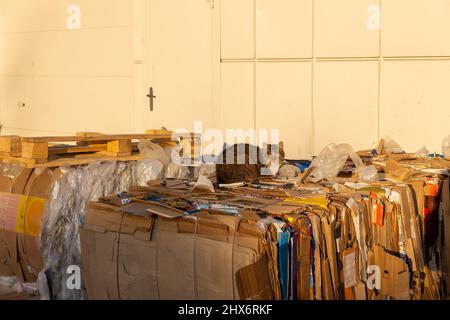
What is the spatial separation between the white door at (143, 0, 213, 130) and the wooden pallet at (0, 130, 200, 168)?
90.7 inches

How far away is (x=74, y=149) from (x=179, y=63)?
355cm

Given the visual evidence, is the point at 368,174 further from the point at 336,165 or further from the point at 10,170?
the point at 10,170

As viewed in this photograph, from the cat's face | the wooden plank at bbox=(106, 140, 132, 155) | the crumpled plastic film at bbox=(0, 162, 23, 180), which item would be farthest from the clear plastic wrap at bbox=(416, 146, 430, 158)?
the crumpled plastic film at bbox=(0, 162, 23, 180)

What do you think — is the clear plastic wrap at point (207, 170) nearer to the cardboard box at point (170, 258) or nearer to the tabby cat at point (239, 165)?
the tabby cat at point (239, 165)

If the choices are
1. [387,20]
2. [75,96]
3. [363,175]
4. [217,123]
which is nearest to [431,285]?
[363,175]

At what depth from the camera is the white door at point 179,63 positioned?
9.55 m

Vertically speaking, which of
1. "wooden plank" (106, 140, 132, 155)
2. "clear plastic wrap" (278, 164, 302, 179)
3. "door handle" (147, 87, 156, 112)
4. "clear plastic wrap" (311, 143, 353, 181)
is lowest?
"clear plastic wrap" (278, 164, 302, 179)

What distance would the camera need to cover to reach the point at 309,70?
8.59 metres

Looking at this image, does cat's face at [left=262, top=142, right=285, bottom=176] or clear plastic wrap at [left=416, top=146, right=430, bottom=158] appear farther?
clear plastic wrap at [left=416, top=146, right=430, bottom=158]

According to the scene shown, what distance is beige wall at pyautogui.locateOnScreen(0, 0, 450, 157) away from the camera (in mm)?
7727

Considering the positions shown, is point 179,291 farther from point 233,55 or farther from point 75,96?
point 75,96

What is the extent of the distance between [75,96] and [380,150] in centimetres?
690

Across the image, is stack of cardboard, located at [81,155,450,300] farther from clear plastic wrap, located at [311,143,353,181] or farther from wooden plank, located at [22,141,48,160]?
wooden plank, located at [22,141,48,160]

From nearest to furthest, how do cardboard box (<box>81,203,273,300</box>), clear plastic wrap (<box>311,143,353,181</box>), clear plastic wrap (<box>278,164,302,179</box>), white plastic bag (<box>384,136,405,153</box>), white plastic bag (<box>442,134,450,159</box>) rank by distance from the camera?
cardboard box (<box>81,203,273,300</box>) → clear plastic wrap (<box>311,143,353,181</box>) → clear plastic wrap (<box>278,164,302,179</box>) → white plastic bag (<box>442,134,450,159</box>) → white plastic bag (<box>384,136,405,153</box>)
